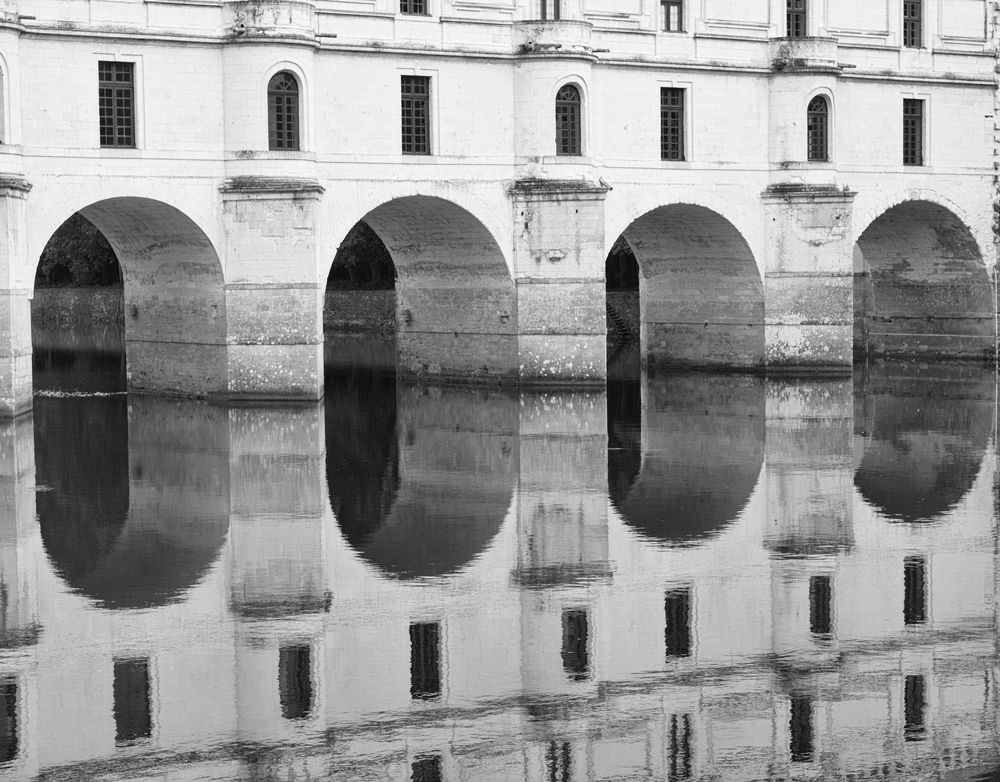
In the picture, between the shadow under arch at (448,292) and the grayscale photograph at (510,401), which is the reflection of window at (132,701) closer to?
the grayscale photograph at (510,401)

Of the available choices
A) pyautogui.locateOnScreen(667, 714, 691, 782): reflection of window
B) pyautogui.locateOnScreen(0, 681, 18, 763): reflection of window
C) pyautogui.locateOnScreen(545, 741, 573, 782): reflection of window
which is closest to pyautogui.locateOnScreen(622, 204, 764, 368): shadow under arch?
pyautogui.locateOnScreen(667, 714, 691, 782): reflection of window

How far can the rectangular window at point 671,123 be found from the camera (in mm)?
40594

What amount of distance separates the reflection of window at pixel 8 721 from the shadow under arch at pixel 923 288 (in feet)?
115

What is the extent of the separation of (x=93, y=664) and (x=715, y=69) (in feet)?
96.9

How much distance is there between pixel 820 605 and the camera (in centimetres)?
1636

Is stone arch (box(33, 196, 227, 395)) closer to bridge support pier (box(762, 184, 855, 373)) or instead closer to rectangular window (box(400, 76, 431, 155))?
rectangular window (box(400, 76, 431, 155))

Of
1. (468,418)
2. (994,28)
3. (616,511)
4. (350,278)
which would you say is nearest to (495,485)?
(616,511)

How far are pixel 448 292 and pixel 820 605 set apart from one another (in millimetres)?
24169

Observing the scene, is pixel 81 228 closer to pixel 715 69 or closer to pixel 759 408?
pixel 715 69

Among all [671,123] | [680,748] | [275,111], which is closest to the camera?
[680,748]

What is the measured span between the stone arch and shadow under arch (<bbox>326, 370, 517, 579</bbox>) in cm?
291

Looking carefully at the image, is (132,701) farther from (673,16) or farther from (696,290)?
(696,290)

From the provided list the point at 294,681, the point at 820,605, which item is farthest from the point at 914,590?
the point at 294,681

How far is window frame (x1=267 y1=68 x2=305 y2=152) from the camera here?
34.3m
